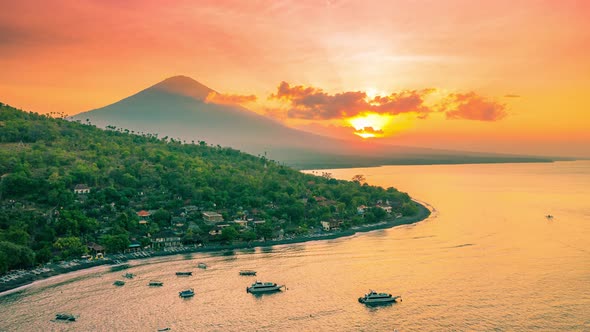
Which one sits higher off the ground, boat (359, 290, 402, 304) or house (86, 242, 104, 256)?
house (86, 242, 104, 256)

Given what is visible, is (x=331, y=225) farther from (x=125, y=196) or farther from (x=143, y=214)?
(x=125, y=196)

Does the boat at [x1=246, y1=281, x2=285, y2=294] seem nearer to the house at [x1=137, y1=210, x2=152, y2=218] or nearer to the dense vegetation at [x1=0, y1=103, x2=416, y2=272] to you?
the dense vegetation at [x1=0, y1=103, x2=416, y2=272]

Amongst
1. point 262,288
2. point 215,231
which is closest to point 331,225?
point 215,231

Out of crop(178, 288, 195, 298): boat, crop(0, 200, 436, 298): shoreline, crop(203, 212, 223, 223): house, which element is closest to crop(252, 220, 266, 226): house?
crop(203, 212, 223, 223): house

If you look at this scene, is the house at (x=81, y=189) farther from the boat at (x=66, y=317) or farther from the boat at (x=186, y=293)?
the boat at (x=66, y=317)

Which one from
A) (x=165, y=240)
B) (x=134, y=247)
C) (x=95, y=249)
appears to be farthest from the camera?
(x=165, y=240)

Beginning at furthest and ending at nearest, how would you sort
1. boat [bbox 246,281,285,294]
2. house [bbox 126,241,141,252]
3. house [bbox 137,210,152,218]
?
house [bbox 137,210,152,218], house [bbox 126,241,141,252], boat [bbox 246,281,285,294]

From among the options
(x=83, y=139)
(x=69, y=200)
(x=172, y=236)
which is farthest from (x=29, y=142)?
(x=172, y=236)
